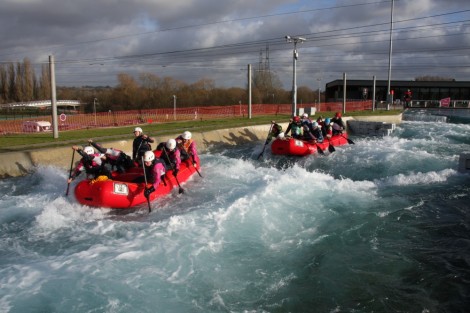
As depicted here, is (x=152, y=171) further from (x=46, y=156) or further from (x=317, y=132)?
(x=317, y=132)

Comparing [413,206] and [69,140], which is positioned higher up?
[69,140]

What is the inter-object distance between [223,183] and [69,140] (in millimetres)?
7012

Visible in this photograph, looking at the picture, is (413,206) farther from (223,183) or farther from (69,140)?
(69,140)

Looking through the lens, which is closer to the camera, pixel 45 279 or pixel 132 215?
pixel 45 279

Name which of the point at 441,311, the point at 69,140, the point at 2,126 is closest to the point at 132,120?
the point at 2,126

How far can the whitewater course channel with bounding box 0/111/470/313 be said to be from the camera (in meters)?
5.91

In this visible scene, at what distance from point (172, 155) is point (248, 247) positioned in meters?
5.10

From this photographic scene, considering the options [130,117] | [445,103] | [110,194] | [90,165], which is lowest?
[110,194]

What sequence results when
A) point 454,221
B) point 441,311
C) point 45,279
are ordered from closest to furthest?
point 441,311, point 45,279, point 454,221

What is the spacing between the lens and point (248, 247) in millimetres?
7793

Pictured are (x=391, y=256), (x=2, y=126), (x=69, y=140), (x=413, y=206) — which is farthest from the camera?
(x=2, y=126)

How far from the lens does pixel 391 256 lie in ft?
23.7

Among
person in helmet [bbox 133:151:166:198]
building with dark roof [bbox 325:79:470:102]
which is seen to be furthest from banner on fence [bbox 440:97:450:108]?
person in helmet [bbox 133:151:166:198]

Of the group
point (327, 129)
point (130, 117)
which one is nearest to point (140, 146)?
point (327, 129)
